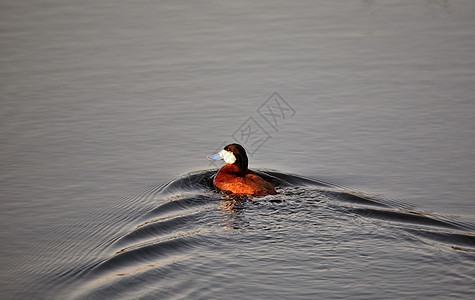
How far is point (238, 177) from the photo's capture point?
388 inches

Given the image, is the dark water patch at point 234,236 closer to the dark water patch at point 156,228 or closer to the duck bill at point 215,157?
the dark water patch at point 156,228

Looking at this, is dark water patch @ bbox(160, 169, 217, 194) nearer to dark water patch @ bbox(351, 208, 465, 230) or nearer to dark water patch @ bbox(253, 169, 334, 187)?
dark water patch @ bbox(253, 169, 334, 187)

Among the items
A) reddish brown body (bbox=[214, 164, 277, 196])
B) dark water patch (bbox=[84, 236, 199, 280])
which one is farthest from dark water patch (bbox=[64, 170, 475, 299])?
reddish brown body (bbox=[214, 164, 277, 196])

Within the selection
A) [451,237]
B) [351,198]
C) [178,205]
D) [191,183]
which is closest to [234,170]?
[191,183]

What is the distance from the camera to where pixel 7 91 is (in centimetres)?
1288

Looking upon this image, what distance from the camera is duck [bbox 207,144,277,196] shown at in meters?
9.55

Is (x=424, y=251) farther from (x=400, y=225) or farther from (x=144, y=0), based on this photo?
(x=144, y=0)

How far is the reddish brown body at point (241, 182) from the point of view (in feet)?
31.3

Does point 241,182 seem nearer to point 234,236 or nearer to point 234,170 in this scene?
point 234,170

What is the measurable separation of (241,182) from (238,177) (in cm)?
16

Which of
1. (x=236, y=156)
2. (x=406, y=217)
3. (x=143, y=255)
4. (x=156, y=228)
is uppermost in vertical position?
(x=236, y=156)

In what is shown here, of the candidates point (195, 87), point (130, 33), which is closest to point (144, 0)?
A: point (130, 33)

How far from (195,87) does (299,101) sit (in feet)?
7.24

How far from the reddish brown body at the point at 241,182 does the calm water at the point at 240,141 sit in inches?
8.6
